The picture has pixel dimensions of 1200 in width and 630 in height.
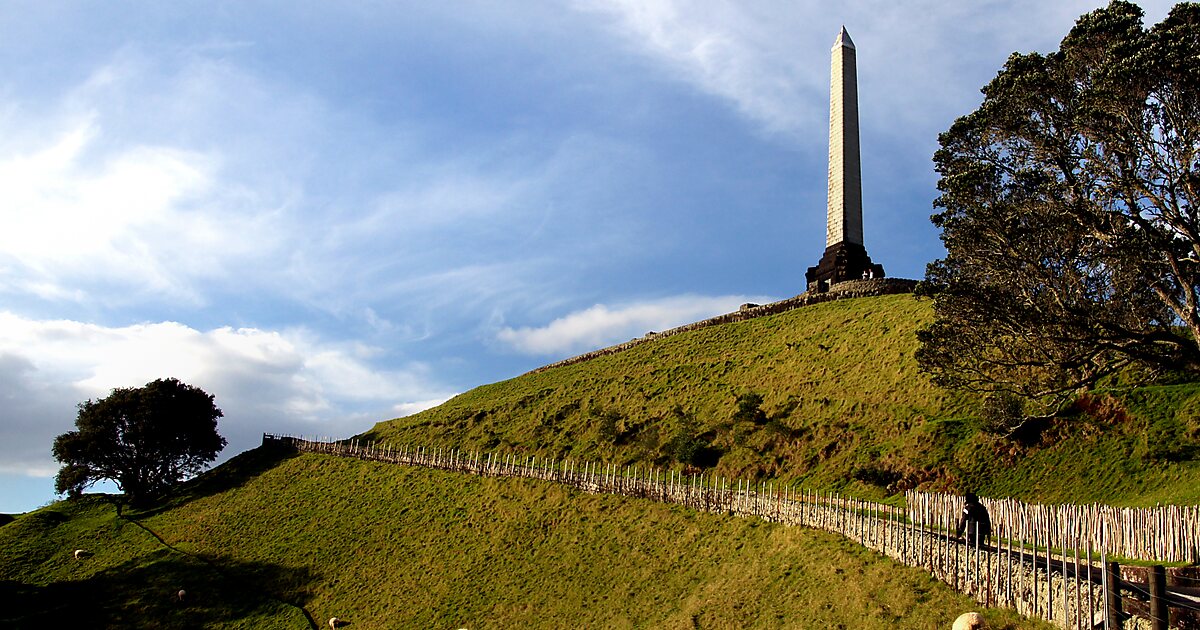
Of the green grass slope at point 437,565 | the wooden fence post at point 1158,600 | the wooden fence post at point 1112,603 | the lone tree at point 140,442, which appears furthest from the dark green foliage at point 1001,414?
the lone tree at point 140,442

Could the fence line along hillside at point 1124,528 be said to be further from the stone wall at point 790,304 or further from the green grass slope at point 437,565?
the stone wall at point 790,304

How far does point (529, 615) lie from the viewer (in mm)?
28938

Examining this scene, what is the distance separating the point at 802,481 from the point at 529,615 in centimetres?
1681

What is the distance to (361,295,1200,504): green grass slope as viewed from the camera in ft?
110

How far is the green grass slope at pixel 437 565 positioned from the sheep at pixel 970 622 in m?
0.67

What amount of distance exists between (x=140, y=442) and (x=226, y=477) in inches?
351

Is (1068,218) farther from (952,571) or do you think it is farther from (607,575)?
(607,575)

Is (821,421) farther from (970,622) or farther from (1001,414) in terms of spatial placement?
(970,622)

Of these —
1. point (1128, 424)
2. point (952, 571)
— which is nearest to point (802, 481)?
point (1128, 424)

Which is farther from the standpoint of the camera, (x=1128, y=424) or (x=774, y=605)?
(x=1128, y=424)

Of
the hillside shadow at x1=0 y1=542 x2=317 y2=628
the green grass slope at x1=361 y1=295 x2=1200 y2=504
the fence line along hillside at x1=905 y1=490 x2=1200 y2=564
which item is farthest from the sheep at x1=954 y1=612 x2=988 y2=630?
the hillside shadow at x1=0 y1=542 x2=317 y2=628

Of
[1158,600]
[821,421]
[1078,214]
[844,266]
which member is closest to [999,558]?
[1158,600]

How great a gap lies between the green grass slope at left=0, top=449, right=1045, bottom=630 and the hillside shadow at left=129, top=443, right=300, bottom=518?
1.93 m

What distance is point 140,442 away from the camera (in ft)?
218
